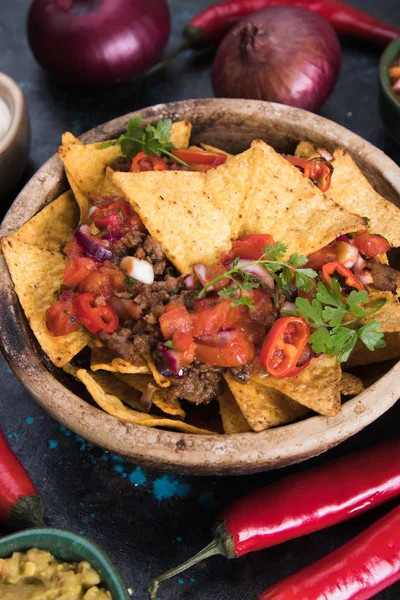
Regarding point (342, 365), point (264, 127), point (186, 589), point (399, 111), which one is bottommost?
point (186, 589)

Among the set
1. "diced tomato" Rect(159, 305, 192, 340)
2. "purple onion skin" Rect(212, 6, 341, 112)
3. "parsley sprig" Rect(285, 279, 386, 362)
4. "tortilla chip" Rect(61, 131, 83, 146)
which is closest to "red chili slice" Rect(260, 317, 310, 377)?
"parsley sprig" Rect(285, 279, 386, 362)

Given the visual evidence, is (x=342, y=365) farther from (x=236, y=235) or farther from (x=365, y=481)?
(x=236, y=235)

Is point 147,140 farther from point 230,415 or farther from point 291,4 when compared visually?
point 291,4

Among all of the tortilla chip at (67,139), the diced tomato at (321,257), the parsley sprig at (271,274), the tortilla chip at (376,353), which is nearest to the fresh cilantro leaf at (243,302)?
the parsley sprig at (271,274)

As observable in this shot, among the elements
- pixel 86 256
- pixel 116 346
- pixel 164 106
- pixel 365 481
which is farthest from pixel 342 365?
pixel 164 106

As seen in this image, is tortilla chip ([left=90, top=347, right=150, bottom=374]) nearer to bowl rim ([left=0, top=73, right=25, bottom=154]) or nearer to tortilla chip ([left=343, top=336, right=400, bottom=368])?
tortilla chip ([left=343, top=336, right=400, bottom=368])

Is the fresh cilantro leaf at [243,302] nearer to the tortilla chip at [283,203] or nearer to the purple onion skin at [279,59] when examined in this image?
the tortilla chip at [283,203]

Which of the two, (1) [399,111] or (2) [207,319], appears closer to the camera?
(2) [207,319]
